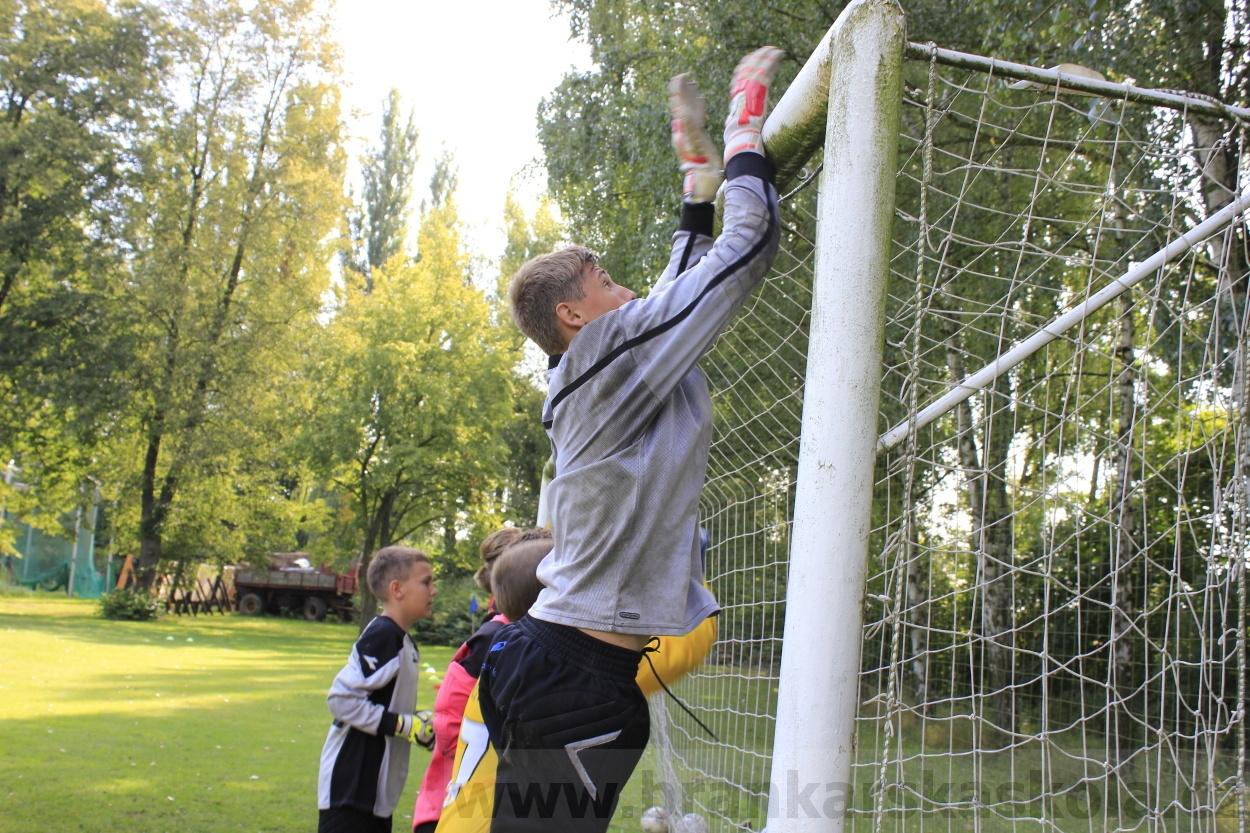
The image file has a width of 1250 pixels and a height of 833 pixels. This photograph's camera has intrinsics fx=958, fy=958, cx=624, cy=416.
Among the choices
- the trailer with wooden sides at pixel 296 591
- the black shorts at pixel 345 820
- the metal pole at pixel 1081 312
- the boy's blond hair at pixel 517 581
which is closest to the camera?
the metal pole at pixel 1081 312

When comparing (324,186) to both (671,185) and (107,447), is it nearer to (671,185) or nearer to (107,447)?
(107,447)

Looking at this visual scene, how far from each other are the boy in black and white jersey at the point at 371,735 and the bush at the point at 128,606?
21064 mm

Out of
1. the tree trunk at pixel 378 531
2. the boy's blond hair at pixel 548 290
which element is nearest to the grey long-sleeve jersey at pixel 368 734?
the boy's blond hair at pixel 548 290

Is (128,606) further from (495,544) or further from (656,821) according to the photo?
(495,544)

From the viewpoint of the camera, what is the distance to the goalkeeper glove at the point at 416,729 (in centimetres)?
359

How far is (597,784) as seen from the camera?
181 cm

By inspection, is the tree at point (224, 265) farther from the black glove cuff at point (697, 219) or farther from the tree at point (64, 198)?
the black glove cuff at point (697, 219)

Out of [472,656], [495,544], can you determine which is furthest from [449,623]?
[472,656]

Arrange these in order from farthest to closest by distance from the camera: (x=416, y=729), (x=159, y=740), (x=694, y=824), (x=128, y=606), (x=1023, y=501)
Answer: (x=128, y=606) → (x=1023, y=501) → (x=159, y=740) → (x=694, y=824) → (x=416, y=729)

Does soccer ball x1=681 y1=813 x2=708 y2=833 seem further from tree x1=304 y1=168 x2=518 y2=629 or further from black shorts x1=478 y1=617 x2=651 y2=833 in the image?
tree x1=304 y1=168 x2=518 y2=629

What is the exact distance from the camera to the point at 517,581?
2783 millimetres

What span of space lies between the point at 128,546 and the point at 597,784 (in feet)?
91.2

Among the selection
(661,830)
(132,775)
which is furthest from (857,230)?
(132,775)

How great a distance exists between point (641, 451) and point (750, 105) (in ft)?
2.66
